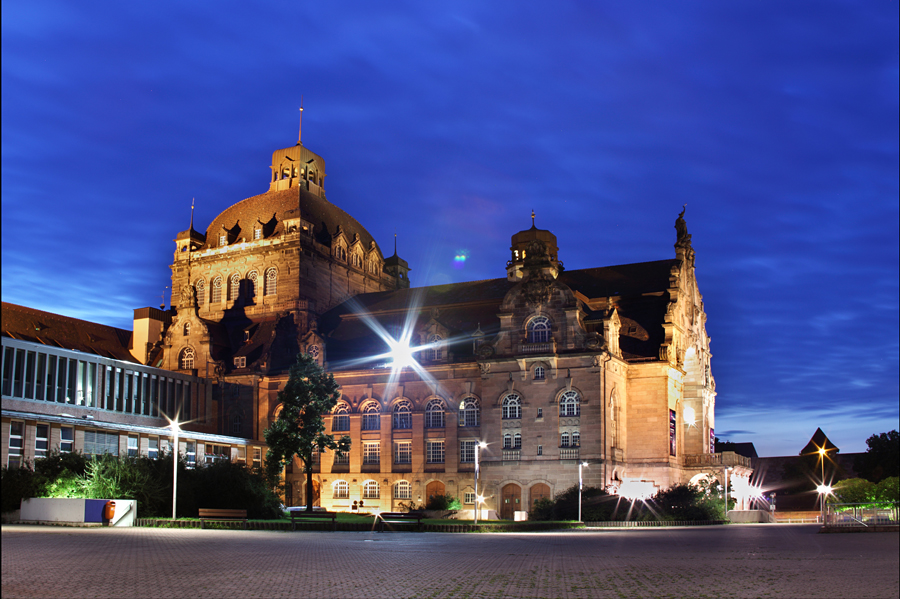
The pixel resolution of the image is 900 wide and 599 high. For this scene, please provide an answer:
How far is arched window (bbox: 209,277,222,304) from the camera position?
3871 inches

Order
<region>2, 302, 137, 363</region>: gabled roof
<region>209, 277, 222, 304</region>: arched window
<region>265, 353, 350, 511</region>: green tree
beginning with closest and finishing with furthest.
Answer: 1. <region>265, 353, 350, 511</region>: green tree
2. <region>2, 302, 137, 363</region>: gabled roof
3. <region>209, 277, 222, 304</region>: arched window

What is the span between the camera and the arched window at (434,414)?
257 ft

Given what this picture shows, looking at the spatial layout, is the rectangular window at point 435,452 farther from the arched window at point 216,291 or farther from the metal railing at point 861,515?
the metal railing at point 861,515

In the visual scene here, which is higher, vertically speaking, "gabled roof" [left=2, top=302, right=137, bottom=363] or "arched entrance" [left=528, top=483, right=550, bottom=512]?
"gabled roof" [left=2, top=302, right=137, bottom=363]

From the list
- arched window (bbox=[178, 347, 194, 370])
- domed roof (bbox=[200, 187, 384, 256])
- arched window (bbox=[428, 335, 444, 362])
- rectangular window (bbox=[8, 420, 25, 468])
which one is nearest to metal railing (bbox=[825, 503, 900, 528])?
arched window (bbox=[428, 335, 444, 362])

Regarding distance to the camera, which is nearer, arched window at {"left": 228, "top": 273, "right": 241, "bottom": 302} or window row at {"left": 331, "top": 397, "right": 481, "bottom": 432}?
window row at {"left": 331, "top": 397, "right": 481, "bottom": 432}

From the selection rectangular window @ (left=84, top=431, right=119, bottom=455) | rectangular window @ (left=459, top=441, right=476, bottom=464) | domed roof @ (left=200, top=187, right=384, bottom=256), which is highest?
domed roof @ (left=200, top=187, right=384, bottom=256)

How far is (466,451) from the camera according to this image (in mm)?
76438

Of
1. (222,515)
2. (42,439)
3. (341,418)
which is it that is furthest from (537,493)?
(42,439)

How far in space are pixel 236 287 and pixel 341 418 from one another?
23640mm

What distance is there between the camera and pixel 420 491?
76875 millimetres

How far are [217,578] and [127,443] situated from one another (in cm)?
5520

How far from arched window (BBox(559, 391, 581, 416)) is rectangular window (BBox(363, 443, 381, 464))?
17930mm

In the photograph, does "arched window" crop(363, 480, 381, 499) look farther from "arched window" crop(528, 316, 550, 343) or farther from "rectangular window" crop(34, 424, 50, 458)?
"rectangular window" crop(34, 424, 50, 458)
